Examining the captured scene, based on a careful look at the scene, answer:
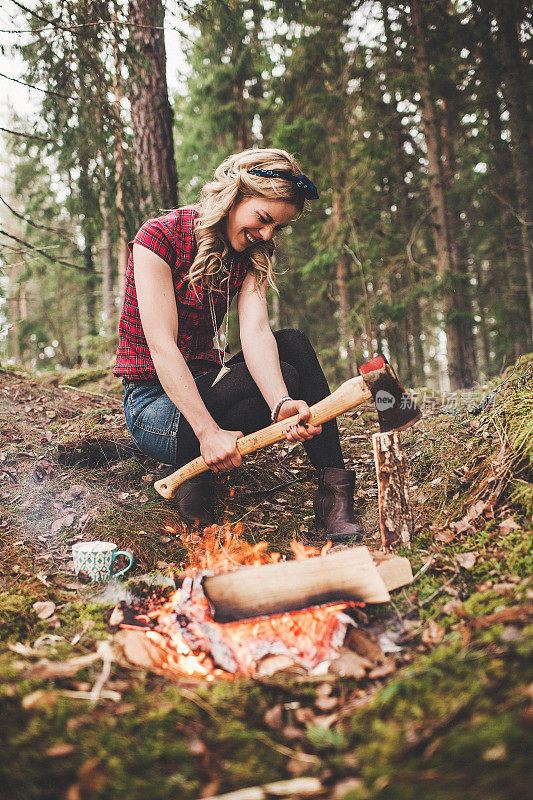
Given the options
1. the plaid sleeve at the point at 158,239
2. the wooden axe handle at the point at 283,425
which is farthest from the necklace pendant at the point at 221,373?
the plaid sleeve at the point at 158,239

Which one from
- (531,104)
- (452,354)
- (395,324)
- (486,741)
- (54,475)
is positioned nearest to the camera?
(486,741)

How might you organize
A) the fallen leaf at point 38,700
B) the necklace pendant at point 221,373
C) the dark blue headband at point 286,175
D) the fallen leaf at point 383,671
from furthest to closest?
the necklace pendant at point 221,373
the dark blue headband at point 286,175
the fallen leaf at point 383,671
the fallen leaf at point 38,700

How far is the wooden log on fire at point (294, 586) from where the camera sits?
1.94m

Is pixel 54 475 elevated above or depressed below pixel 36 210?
below

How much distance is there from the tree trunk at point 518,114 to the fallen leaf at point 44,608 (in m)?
8.56

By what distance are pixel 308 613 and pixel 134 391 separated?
5.85 ft

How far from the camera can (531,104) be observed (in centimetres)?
1064

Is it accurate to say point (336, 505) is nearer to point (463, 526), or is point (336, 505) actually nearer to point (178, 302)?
point (463, 526)

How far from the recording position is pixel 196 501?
292cm

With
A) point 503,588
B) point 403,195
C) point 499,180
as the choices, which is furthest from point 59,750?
point 499,180

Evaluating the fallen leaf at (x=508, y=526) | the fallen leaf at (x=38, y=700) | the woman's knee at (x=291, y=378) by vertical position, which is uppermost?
the woman's knee at (x=291, y=378)

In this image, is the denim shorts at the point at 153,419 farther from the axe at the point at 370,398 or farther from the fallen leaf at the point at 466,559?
the fallen leaf at the point at 466,559

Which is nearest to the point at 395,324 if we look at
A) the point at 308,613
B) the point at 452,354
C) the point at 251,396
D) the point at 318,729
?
the point at 452,354

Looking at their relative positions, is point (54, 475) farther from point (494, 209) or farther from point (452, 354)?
point (494, 209)
